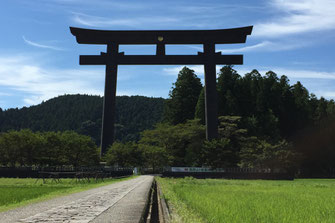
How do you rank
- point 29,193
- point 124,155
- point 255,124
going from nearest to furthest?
point 29,193 < point 124,155 < point 255,124

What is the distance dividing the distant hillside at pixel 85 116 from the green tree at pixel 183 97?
3435 centimetres

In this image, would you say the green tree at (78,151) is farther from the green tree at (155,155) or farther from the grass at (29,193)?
the grass at (29,193)

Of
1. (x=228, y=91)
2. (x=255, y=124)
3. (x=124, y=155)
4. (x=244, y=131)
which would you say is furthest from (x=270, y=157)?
(x=124, y=155)

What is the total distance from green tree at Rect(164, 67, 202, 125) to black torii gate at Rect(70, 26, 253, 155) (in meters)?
25.5

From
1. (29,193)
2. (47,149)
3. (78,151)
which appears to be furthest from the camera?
(78,151)

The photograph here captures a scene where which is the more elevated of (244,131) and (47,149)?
(244,131)

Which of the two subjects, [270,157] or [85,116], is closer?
[270,157]

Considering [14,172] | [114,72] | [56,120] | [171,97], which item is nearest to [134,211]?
[14,172]

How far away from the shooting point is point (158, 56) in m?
39.0

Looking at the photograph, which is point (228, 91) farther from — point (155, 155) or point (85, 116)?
point (85, 116)

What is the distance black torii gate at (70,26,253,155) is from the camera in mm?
38750

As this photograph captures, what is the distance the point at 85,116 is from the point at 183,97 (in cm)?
5299

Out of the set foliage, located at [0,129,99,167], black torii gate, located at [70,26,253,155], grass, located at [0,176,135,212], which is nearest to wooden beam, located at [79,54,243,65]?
black torii gate, located at [70,26,253,155]

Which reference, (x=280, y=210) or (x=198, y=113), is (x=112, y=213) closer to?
(x=280, y=210)
